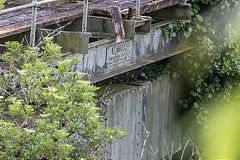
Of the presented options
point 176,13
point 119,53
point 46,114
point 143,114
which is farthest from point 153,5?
point 46,114

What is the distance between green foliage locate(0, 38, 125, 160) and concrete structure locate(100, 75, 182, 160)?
2914 millimetres

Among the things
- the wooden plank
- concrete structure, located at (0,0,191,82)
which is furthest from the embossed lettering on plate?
the wooden plank

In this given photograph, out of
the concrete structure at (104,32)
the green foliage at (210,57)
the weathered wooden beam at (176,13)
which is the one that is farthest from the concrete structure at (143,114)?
the weathered wooden beam at (176,13)

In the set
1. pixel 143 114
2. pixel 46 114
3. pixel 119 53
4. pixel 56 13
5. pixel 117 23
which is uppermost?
pixel 56 13

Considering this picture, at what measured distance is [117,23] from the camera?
21.4 ft

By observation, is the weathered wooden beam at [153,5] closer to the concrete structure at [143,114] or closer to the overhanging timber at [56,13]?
the overhanging timber at [56,13]

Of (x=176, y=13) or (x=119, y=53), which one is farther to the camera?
(x=176, y=13)

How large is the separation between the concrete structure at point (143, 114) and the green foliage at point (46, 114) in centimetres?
291

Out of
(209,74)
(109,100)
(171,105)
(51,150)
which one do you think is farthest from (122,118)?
(51,150)

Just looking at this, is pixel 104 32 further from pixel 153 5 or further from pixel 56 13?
pixel 153 5

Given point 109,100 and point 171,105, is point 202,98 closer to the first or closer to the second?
point 171,105

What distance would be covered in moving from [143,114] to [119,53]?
2.08 metres

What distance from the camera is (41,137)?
4.46 metres

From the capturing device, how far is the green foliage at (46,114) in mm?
4500
